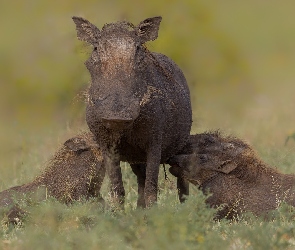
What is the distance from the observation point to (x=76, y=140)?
1102 cm

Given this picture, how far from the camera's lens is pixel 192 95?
15.9 meters

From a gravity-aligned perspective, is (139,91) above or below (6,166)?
above

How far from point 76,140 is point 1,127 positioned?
483 inches

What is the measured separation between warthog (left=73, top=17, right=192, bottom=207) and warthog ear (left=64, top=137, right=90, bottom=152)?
66cm

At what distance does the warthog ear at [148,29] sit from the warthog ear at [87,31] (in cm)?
42

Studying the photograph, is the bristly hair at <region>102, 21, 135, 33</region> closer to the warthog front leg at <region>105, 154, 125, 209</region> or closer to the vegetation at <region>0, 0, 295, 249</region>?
the vegetation at <region>0, 0, 295, 249</region>

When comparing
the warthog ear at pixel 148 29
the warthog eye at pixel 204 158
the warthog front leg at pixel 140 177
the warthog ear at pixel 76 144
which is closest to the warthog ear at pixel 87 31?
the warthog ear at pixel 148 29

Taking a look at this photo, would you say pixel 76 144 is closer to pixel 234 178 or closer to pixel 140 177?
pixel 140 177

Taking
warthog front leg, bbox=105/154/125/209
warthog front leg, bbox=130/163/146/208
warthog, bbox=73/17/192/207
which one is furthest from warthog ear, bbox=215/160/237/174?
warthog front leg, bbox=105/154/125/209

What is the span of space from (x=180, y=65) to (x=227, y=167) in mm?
10816

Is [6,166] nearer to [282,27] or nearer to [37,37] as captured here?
[37,37]

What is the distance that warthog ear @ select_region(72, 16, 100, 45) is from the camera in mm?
9711

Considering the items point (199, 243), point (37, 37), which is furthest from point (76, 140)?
point (37, 37)

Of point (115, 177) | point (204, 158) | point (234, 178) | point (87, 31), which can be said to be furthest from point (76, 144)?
point (234, 178)
